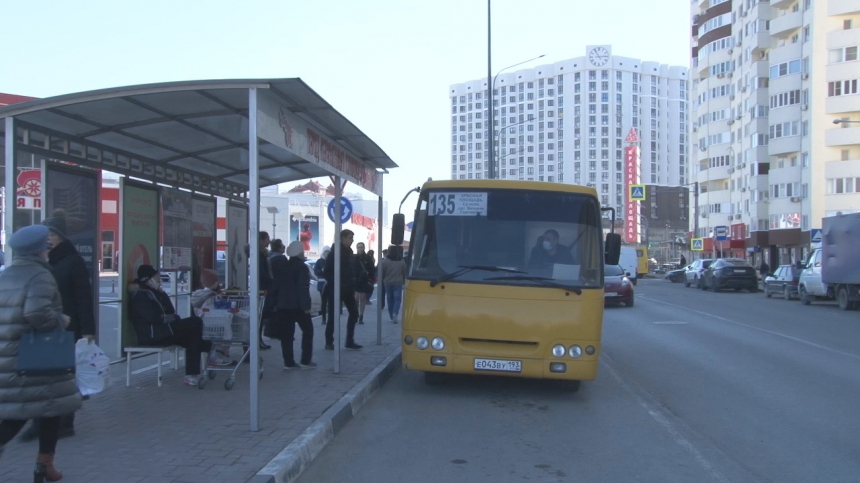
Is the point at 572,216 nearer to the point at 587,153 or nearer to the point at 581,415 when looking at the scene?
the point at 581,415

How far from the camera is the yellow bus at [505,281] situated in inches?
339

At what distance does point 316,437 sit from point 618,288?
1976 centimetres

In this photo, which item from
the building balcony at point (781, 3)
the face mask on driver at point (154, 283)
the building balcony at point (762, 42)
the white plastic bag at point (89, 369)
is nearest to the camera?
the white plastic bag at point (89, 369)

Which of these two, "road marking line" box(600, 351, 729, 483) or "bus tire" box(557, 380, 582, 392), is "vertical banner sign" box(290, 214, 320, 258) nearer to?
"road marking line" box(600, 351, 729, 483)

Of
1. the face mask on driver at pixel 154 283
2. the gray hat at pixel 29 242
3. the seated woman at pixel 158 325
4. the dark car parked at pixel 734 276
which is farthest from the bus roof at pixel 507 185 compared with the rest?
the dark car parked at pixel 734 276

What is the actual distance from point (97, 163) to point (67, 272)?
305 centimetres

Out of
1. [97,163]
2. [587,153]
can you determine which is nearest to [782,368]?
[97,163]

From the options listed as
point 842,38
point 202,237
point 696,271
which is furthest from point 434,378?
point 842,38

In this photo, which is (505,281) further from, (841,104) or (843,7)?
(843,7)

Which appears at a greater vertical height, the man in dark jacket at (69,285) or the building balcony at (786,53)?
the building balcony at (786,53)

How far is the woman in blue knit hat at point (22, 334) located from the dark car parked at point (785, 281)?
31704mm

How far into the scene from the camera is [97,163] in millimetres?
8805

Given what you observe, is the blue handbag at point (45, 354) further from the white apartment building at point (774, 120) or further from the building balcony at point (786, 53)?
the building balcony at point (786, 53)

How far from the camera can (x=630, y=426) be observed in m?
7.64
